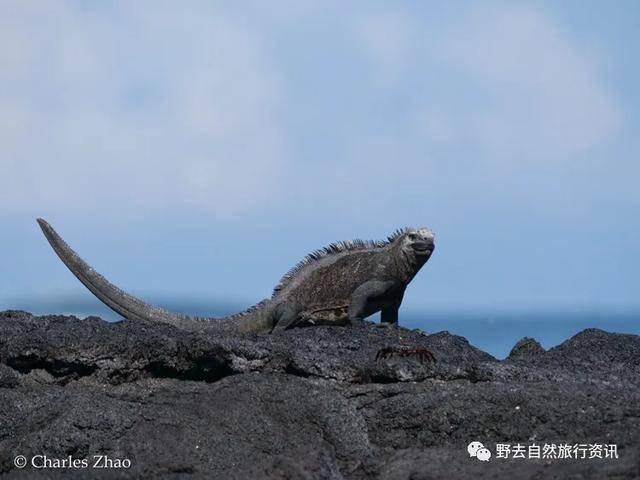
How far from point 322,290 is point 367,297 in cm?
32

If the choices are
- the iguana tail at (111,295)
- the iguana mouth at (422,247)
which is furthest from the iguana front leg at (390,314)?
the iguana tail at (111,295)

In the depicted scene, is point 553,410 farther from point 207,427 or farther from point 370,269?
point 370,269

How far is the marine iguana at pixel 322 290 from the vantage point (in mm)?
7746

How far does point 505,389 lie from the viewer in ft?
17.4

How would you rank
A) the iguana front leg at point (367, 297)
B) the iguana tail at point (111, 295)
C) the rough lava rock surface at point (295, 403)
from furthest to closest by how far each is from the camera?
the iguana front leg at point (367, 297), the iguana tail at point (111, 295), the rough lava rock surface at point (295, 403)

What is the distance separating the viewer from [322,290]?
7949mm

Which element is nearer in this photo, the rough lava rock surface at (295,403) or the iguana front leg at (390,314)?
the rough lava rock surface at (295,403)

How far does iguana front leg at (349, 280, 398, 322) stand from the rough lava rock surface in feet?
5.17

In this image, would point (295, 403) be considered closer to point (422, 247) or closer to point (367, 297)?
point (367, 297)

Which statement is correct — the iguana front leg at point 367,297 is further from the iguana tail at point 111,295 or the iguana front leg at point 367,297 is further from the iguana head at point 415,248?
the iguana tail at point 111,295

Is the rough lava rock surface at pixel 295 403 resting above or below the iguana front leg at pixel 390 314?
below

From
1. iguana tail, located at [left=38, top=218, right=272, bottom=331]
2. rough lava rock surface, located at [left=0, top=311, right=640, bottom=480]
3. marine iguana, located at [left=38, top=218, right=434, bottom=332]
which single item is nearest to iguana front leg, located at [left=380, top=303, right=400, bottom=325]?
marine iguana, located at [left=38, top=218, right=434, bottom=332]

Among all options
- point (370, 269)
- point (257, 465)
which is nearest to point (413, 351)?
point (257, 465)

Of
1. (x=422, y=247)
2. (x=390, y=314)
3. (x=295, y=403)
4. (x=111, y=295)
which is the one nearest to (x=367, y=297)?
(x=390, y=314)
